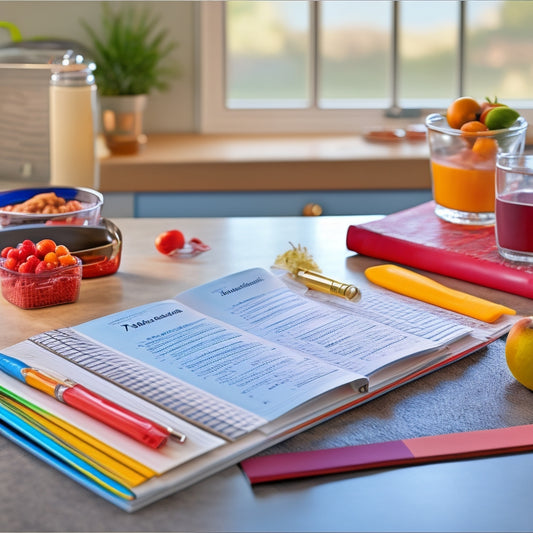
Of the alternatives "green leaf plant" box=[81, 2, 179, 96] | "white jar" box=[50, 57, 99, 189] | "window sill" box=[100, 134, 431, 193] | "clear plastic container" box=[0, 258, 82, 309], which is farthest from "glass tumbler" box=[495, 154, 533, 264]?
"green leaf plant" box=[81, 2, 179, 96]

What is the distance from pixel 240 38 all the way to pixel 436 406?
2336 millimetres

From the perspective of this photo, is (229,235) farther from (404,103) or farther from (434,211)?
(404,103)

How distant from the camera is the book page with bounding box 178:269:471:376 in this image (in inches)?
34.6

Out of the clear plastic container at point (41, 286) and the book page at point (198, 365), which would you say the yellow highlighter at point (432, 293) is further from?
the clear plastic container at point (41, 286)

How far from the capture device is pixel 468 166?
1.36m

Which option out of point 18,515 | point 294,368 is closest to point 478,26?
point 294,368

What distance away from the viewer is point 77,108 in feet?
5.95

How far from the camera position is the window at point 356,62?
2.91 metres

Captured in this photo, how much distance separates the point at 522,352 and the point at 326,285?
0.31 metres

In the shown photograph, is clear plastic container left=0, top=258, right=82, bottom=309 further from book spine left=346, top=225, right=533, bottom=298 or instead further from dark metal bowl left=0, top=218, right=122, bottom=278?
book spine left=346, top=225, right=533, bottom=298

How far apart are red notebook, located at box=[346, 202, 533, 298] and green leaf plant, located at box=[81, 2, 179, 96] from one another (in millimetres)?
1505

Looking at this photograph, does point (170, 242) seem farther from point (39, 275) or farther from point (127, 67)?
point (127, 67)

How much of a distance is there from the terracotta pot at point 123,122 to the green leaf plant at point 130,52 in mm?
63

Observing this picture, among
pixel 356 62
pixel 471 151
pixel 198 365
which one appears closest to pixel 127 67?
pixel 356 62
